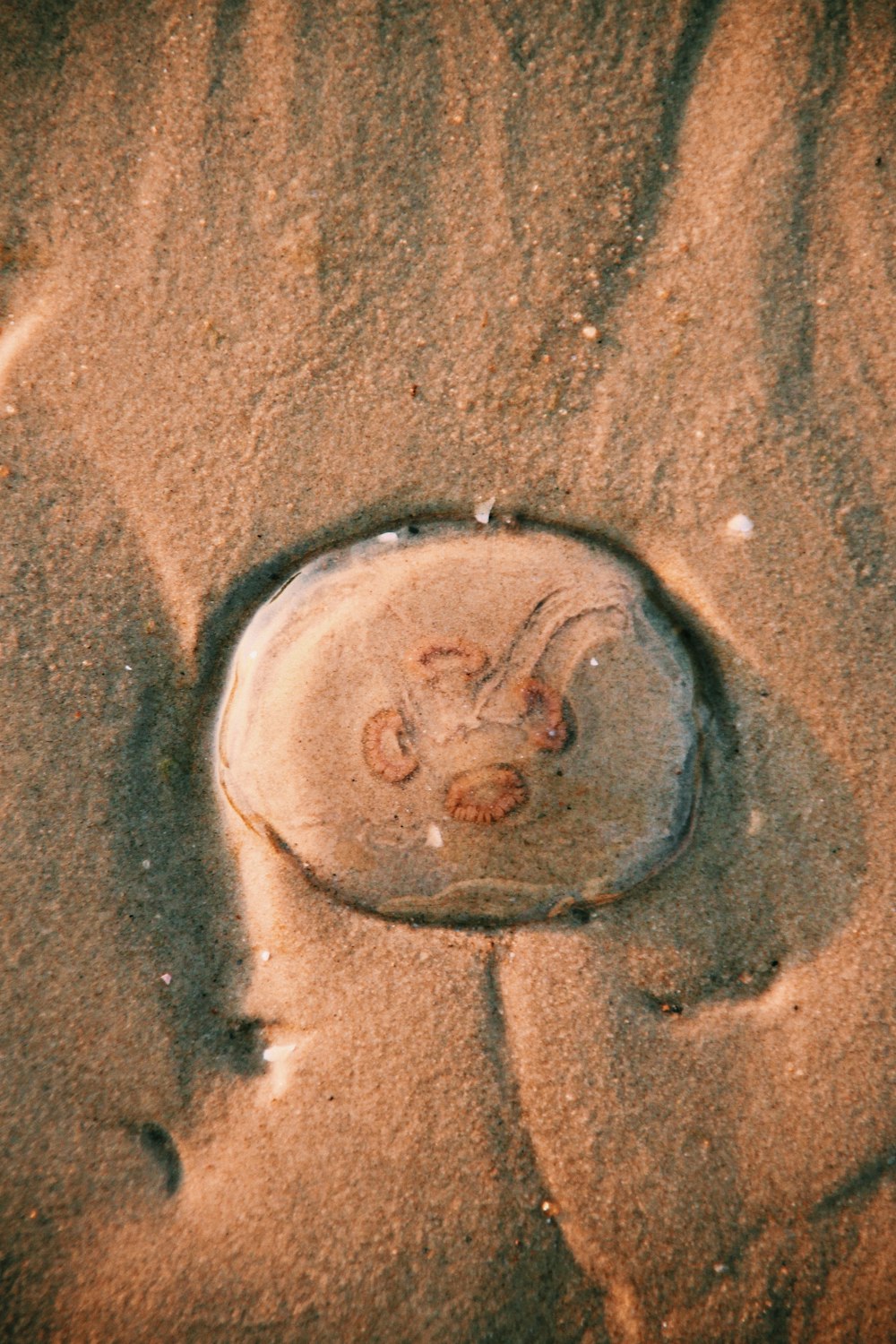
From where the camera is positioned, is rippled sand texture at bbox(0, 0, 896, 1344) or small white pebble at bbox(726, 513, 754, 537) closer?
rippled sand texture at bbox(0, 0, 896, 1344)

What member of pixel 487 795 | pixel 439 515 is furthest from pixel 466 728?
pixel 439 515

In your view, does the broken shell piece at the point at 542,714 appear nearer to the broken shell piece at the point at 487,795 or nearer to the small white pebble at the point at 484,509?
the broken shell piece at the point at 487,795

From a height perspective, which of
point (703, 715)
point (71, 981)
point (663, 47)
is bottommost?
point (71, 981)

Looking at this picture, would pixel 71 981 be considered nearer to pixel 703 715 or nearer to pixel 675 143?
pixel 703 715

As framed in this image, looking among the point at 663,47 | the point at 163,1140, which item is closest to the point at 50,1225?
the point at 163,1140

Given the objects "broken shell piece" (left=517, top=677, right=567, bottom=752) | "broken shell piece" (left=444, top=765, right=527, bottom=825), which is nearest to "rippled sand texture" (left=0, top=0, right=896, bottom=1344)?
"broken shell piece" (left=444, top=765, right=527, bottom=825)

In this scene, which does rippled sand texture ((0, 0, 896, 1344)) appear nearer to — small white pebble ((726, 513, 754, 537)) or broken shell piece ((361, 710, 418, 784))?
small white pebble ((726, 513, 754, 537))

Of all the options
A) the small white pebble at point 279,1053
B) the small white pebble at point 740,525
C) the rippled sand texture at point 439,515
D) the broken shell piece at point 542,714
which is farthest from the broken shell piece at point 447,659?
the small white pebble at point 279,1053

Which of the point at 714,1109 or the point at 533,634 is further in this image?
the point at 533,634
